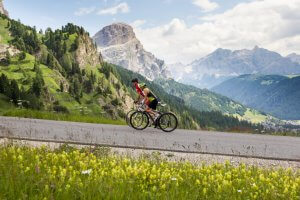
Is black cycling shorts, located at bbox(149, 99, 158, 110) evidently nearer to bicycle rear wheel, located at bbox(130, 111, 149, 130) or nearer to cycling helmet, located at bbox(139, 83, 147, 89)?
bicycle rear wheel, located at bbox(130, 111, 149, 130)

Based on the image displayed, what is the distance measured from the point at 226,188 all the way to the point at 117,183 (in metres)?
1.71

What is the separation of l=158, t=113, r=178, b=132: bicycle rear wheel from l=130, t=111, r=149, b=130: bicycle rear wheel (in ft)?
2.84

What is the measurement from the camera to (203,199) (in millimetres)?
5195

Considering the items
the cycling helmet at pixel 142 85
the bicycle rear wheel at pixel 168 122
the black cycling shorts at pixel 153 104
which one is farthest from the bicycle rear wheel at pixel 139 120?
the cycling helmet at pixel 142 85

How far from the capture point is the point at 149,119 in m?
20.5

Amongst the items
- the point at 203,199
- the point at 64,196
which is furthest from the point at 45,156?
the point at 203,199

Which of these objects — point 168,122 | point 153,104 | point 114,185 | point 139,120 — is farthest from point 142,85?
point 114,185

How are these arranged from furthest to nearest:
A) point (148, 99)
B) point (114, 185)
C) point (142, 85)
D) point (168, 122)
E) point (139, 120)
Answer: point (148, 99)
point (139, 120)
point (142, 85)
point (168, 122)
point (114, 185)

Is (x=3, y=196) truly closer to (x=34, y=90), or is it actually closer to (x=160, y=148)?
(x=160, y=148)

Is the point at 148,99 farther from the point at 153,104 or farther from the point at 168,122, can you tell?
the point at 168,122

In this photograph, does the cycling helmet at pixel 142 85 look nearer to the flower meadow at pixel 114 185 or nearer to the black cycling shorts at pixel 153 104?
the black cycling shorts at pixel 153 104

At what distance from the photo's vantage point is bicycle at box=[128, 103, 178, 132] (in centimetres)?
1972

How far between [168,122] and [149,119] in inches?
50.8

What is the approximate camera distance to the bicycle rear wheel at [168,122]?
19.7m
